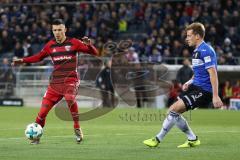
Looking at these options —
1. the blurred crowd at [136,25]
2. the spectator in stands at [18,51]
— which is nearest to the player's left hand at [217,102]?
the blurred crowd at [136,25]

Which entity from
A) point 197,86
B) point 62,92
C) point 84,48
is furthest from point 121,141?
point 197,86

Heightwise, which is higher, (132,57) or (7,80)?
(132,57)

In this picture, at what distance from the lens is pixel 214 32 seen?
32656 millimetres

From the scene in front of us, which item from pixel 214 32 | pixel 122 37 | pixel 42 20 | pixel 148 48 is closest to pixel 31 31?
pixel 42 20

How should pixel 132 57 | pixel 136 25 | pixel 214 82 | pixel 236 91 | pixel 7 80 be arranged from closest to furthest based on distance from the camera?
pixel 214 82 < pixel 236 91 < pixel 132 57 < pixel 7 80 < pixel 136 25

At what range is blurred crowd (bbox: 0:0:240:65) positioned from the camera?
33.0 metres

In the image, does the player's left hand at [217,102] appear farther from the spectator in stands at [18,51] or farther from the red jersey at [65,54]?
the spectator in stands at [18,51]

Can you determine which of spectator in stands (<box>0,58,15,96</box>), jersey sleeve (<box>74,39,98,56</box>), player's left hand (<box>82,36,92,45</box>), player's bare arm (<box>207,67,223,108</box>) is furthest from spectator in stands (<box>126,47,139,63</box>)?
player's bare arm (<box>207,67,223,108</box>)

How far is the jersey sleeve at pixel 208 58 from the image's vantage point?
12.5 metres

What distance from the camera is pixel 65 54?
14273mm

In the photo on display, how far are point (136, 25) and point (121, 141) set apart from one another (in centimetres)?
2283

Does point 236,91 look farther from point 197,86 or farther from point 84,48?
point 197,86

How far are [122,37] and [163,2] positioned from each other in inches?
120

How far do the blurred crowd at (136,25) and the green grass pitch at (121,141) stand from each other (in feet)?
32.2
